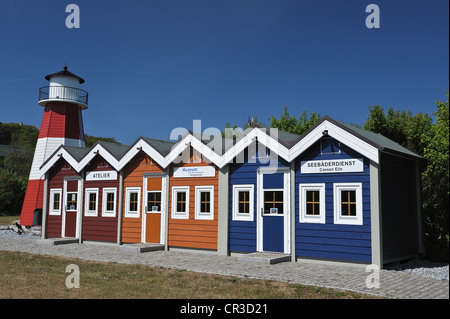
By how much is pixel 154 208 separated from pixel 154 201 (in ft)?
0.90

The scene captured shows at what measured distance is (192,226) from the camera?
50.6ft

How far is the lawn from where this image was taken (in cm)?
823

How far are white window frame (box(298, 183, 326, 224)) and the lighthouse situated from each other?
1774 cm

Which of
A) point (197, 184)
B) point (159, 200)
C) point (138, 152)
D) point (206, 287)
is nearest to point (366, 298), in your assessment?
point (206, 287)

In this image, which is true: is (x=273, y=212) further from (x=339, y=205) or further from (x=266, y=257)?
(x=339, y=205)

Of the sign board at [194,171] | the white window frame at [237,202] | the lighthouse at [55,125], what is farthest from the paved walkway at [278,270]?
the lighthouse at [55,125]

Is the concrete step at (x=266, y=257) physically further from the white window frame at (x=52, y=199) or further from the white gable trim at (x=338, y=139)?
the white window frame at (x=52, y=199)

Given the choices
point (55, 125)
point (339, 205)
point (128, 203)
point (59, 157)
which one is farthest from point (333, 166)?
point (55, 125)

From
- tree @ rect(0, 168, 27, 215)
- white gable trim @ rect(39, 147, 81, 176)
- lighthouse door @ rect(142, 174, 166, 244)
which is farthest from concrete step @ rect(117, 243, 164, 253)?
tree @ rect(0, 168, 27, 215)

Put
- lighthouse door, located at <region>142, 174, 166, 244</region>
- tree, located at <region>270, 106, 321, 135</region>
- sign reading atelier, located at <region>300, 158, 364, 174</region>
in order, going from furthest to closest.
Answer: tree, located at <region>270, 106, 321, 135</region> < lighthouse door, located at <region>142, 174, 166, 244</region> < sign reading atelier, located at <region>300, 158, 364, 174</region>

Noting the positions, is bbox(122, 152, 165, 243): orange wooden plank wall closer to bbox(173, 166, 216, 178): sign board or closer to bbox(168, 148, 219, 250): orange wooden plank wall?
bbox(173, 166, 216, 178): sign board
